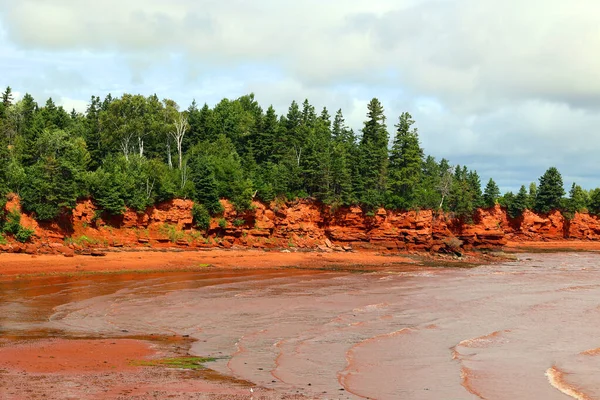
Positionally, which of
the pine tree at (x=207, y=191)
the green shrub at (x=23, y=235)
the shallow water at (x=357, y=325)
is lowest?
the shallow water at (x=357, y=325)

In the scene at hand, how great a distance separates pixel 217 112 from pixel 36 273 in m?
57.3

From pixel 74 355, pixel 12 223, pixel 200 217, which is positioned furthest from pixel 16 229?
pixel 74 355

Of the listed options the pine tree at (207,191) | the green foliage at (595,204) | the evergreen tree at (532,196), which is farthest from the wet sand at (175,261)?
the green foliage at (595,204)

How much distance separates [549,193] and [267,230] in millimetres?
64469

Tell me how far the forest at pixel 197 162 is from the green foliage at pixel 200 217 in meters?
0.11

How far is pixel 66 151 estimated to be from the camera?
184ft

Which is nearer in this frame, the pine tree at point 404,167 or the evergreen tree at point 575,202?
the pine tree at point 404,167

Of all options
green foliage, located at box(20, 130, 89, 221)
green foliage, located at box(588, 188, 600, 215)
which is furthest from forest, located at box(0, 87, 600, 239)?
green foliage, located at box(588, 188, 600, 215)

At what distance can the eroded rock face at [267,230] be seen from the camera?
54500mm

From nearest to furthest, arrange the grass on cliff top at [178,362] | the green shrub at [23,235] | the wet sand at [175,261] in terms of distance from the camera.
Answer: the grass on cliff top at [178,362]
the wet sand at [175,261]
the green shrub at [23,235]

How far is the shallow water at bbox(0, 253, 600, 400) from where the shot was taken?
15484 millimetres

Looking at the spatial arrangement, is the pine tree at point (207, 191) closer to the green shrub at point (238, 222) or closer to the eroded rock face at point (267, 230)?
the eroded rock face at point (267, 230)

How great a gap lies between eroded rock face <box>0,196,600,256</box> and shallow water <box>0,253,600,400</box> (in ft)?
42.0

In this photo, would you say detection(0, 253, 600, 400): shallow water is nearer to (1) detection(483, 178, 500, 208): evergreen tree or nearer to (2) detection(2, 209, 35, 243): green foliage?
(2) detection(2, 209, 35, 243): green foliage
